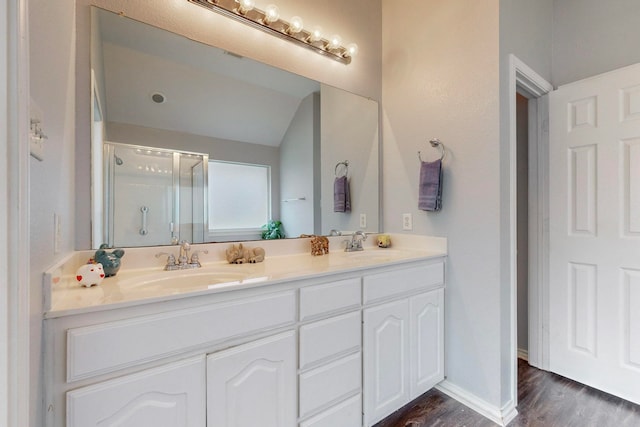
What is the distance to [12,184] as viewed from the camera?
500 millimetres

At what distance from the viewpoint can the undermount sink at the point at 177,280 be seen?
107 cm

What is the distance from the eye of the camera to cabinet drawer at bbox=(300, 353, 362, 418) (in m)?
1.17

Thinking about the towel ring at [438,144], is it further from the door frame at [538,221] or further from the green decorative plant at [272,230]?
the green decorative plant at [272,230]

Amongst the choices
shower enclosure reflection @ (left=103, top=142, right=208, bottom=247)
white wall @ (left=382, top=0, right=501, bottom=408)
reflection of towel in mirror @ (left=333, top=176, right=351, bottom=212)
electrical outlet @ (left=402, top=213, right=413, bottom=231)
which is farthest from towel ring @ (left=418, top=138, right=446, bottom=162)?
shower enclosure reflection @ (left=103, top=142, right=208, bottom=247)

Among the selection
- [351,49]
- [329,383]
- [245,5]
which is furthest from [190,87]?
[329,383]

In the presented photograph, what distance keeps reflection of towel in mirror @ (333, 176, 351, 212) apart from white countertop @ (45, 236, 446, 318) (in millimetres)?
350

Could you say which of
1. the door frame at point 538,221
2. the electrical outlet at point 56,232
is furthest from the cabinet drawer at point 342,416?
the door frame at point 538,221

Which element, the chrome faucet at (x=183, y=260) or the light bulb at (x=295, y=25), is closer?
the chrome faucet at (x=183, y=260)

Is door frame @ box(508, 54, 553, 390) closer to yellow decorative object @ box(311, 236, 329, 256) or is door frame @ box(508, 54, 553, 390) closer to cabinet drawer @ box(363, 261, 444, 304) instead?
cabinet drawer @ box(363, 261, 444, 304)

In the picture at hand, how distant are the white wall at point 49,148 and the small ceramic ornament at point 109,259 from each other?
95 mm

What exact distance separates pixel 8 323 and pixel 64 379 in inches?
14.1

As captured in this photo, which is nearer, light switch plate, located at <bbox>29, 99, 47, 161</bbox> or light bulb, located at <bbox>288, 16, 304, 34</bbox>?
light switch plate, located at <bbox>29, 99, 47, 161</bbox>

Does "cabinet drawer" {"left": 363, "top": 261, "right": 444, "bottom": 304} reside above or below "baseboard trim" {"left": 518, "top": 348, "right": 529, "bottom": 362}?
above

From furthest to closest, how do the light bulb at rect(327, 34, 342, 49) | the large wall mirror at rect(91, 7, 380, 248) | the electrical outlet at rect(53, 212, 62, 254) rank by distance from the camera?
the light bulb at rect(327, 34, 342, 49) → the large wall mirror at rect(91, 7, 380, 248) → the electrical outlet at rect(53, 212, 62, 254)
